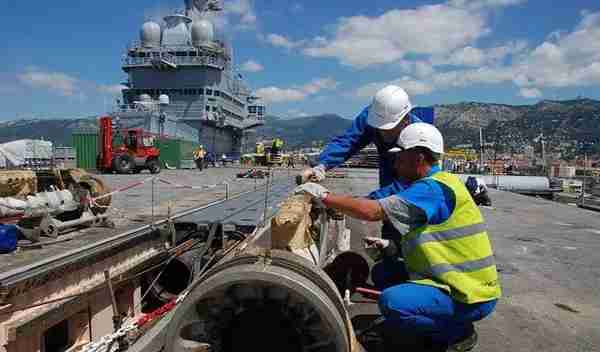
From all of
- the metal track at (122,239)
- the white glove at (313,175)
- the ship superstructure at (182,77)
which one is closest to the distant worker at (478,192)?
the metal track at (122,239)

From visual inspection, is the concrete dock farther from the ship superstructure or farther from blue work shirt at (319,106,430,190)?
the ship superstructure

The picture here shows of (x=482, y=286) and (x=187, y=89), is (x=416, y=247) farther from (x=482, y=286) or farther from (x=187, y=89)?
(x=187, y=89)

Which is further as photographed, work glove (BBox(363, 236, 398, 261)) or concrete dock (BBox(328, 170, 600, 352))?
work glove (BBox(363, 236, 398, 261))

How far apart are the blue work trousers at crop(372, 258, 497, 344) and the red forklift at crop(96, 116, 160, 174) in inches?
895

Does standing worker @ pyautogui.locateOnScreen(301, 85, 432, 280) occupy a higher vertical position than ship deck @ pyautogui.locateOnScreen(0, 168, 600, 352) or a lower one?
higher

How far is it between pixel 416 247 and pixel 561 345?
1.66m

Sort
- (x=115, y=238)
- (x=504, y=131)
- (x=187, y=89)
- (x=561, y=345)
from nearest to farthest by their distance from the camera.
→ (x=561, y=345) < (x=115, y=238) < (x=187, y=89) < (x=504, y=131)

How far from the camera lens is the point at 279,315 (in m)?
2.37

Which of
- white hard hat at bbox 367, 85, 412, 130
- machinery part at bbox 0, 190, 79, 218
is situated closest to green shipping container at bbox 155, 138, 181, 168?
machinery part at bbox 0, 190, 79, 218

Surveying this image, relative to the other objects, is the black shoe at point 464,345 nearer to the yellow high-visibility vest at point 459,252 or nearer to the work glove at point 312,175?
the yellow high-visibility vest at point 459,252

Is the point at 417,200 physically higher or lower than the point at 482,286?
higher

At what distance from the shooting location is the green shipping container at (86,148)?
30031mm

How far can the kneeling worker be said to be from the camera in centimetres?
249

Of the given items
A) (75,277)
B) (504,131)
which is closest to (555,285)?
(75,277)
